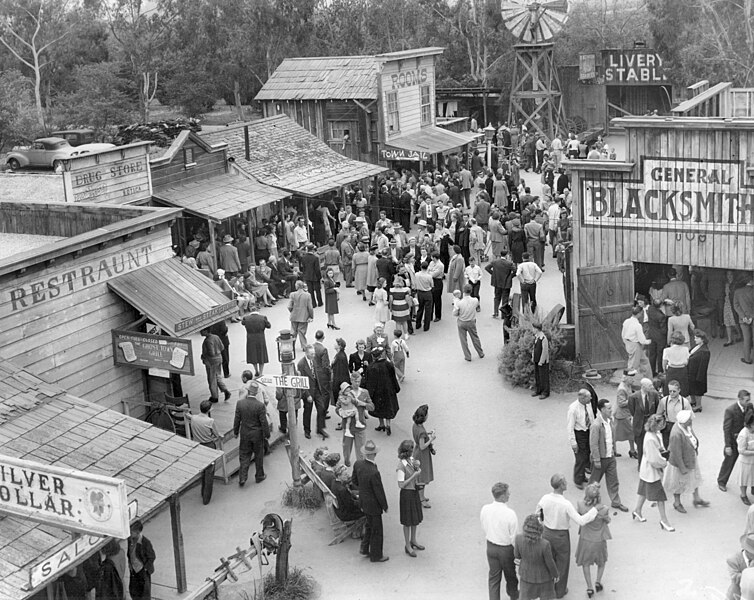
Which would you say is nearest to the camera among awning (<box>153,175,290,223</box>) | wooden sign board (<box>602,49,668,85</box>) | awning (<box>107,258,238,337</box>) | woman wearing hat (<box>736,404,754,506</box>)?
woman wearing hat (<box>736,404,754,506</box>)

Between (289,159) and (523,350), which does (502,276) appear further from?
(289,159)

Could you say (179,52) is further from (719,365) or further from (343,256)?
(719,365)

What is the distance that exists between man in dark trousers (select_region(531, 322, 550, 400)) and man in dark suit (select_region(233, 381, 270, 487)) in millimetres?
4825

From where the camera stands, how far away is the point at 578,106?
45938mm

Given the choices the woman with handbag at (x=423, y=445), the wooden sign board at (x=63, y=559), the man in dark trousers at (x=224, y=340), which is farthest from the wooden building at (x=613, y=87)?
the wooden sign board at (x=63, y=559)

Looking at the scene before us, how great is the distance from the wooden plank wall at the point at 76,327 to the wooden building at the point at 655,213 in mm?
7304

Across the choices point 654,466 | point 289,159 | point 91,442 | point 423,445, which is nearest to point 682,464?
point 654,466

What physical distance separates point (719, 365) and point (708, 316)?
1.46 m

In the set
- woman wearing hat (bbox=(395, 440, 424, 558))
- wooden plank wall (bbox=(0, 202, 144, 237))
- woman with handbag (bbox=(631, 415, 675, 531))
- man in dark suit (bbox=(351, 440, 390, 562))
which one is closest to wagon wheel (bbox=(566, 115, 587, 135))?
wooden plank wall (bbox=(0, 202, 144, 237))

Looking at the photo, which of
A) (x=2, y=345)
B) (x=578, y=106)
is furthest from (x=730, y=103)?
(x=578, y=106)

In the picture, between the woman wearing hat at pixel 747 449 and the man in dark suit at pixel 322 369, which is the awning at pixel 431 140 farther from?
the woman wearing hat at pixel 747 449

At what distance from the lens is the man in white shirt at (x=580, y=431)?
13.8m

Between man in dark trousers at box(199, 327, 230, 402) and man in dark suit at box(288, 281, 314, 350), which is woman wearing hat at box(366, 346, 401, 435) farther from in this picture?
man in dark suit at box(288, 281, 314, 350)

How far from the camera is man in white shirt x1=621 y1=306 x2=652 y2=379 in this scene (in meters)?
16.8
